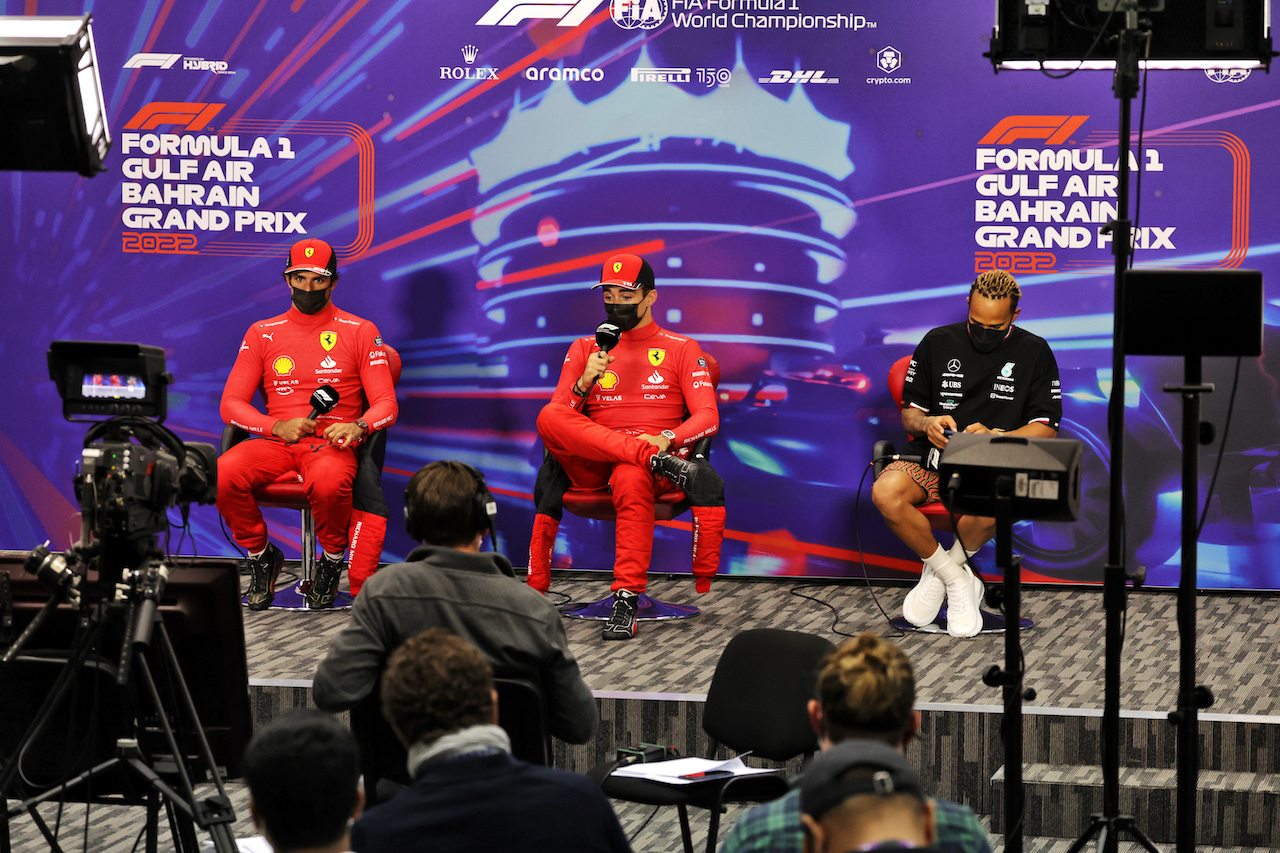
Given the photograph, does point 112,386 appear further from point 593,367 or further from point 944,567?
point 944,567

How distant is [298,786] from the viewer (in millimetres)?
1895

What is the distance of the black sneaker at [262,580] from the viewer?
573cm

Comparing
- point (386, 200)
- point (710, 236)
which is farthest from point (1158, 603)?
point (386, 200)

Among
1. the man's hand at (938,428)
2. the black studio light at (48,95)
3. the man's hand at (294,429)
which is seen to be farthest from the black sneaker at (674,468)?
the black studio light at (48,95)

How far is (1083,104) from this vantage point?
602 cm

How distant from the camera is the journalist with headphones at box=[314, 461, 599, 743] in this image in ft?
9.31

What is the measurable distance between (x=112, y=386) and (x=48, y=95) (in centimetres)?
66

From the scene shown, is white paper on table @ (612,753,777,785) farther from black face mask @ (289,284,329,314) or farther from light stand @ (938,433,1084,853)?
black face mask @ (289,284,329,314)

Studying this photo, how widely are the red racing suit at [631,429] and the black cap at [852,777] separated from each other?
3624 mm

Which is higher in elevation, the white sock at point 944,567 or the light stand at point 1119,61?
the light stand at point 1119,61

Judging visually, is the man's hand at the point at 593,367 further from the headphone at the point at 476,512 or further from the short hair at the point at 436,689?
the short hair at the point at 436,689

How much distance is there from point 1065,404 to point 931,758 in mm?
2424

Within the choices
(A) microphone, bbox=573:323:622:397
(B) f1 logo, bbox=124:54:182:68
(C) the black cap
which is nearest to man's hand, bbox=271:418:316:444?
(A) microphone, bbox=573:323:622:397

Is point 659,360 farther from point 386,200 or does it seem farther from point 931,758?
point 931,758
